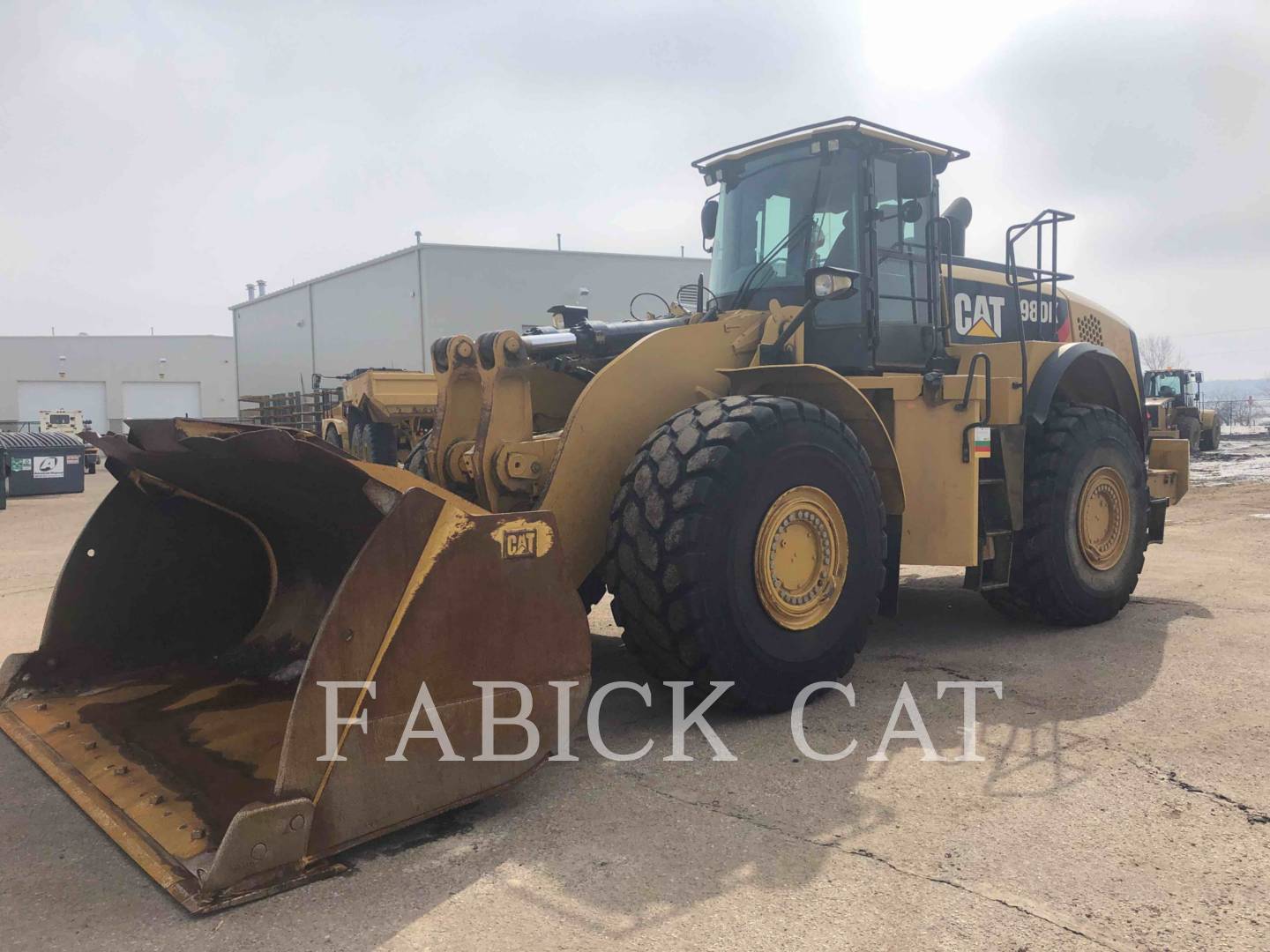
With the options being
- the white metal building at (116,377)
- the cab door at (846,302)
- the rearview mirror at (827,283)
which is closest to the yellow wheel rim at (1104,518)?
the cab door at (846,302)

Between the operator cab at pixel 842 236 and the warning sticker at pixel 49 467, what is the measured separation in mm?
18602

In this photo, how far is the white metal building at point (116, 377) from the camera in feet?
166

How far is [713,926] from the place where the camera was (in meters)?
2.54

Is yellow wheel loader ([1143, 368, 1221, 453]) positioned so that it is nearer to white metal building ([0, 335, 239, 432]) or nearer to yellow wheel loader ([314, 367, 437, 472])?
yellow wheel loader ([314, 367, 437, 472])

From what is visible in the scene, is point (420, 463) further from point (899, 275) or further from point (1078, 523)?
point (1078, 523)

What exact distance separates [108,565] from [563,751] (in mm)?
2181

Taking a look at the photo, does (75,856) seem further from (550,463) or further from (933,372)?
(933,372)

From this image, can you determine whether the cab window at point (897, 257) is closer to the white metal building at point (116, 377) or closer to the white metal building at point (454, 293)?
the white metal building at point (454, 293)

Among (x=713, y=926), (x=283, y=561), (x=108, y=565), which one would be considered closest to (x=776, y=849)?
(x=713, y=926)

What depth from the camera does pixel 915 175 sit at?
5.18 metres

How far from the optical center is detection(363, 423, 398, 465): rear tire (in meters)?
12.6

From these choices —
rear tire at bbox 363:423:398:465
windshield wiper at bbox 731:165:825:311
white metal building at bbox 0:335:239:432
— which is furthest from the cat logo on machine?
white metal building at bbox 0:335:239:432

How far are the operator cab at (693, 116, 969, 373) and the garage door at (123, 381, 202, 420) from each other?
51819 mm
